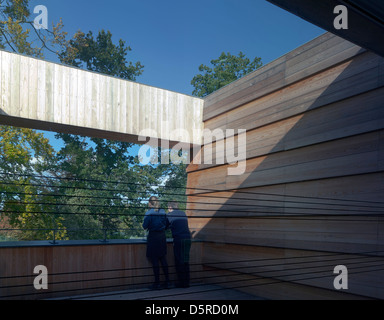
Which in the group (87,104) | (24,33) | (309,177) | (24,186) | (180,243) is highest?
(24,33)

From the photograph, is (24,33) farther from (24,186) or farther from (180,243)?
(180,243)

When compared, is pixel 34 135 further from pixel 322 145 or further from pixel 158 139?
pixel 322 145

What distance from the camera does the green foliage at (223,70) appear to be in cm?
1562

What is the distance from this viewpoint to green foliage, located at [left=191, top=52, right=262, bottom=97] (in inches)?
615

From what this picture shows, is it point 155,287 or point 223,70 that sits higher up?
point 223,70

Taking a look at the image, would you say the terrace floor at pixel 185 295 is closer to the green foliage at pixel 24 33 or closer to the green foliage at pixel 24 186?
the green foliage at pixel 24 186

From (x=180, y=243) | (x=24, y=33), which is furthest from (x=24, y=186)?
(x=180, y=243)

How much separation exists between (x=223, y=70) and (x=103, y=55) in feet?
17.6

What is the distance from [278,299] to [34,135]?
7977 mm

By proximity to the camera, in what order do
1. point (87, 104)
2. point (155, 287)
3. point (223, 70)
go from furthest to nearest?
point (223, 70), point (155, 287), point (87, 104)

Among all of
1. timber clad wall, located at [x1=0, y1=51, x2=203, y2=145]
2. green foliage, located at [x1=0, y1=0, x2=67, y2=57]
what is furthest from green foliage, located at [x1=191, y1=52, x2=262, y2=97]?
timber clad wall, located at [x1=0, y1=51, x2=203, y2=145]

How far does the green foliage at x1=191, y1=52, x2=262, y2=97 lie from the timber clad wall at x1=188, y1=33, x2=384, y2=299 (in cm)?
1092

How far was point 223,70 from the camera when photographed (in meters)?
15.9

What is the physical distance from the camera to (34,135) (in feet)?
31.0
